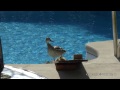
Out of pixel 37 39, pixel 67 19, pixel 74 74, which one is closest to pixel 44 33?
pixel 37 39

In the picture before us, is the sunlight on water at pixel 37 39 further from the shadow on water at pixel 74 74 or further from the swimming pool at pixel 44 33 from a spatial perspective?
the shadow on water at pixel 74 74

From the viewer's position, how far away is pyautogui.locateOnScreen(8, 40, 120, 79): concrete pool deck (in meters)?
5.67

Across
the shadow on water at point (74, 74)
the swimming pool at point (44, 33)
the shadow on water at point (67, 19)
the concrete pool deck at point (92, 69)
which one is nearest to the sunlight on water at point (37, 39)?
the swimming pool at point (44, 33)

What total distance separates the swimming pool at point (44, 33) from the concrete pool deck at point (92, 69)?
4518 millimetres

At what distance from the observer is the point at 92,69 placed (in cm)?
625

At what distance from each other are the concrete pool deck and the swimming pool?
4.52 m

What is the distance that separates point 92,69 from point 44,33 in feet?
32.6

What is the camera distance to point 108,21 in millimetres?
18125

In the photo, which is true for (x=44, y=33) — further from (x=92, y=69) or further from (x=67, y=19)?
(x=92, y=69)

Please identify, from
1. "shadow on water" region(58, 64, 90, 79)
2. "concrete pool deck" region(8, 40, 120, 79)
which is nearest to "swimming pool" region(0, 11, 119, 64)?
"concrete pool deck" region(8, 40, 120, 79)
